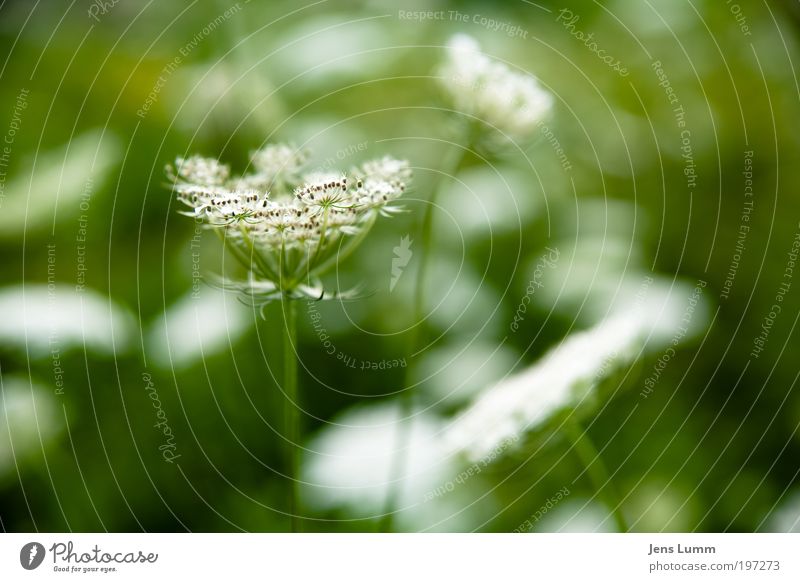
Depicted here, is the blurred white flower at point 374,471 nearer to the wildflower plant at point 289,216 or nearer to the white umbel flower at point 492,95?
the wildflower plant at point 289,216

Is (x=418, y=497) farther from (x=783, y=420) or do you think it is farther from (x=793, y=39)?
(x=793, y=39)

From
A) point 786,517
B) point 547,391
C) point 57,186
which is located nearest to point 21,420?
point 57,186

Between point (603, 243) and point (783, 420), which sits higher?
point (603, 243)

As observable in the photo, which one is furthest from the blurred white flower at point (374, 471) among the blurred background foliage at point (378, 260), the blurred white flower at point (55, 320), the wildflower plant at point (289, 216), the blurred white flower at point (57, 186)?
the blurred white flower at point (57, 186)

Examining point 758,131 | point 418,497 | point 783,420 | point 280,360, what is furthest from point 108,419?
point 758,131

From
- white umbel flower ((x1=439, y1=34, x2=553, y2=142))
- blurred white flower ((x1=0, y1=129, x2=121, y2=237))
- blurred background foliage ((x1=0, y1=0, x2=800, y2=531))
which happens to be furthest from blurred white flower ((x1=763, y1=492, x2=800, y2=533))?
blurred white flower ((x1=0, y1=129, x2=121, y2=237))
